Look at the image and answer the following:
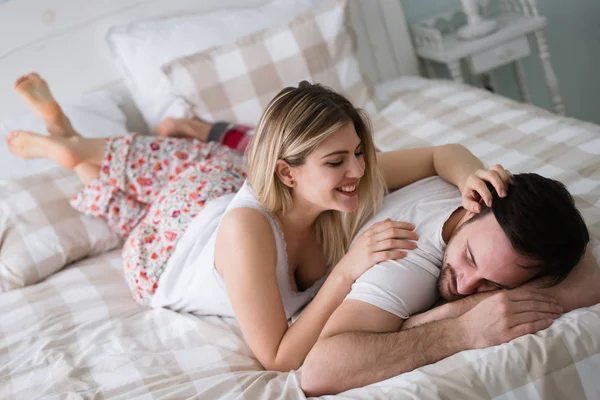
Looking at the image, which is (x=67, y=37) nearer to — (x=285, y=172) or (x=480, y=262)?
(x=285, y=172)

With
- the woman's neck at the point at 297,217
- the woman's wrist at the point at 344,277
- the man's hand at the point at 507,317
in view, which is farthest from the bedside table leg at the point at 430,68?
the man's hand at the point at 507,317

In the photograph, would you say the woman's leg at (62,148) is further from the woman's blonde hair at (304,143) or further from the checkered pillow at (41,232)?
the woman's blonde hair at (304,143)

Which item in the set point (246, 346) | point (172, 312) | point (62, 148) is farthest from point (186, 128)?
point (246, 346)

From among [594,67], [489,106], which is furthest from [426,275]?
[594,67]

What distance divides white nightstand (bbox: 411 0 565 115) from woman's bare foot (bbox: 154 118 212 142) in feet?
3.28

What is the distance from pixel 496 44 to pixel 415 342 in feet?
5.92

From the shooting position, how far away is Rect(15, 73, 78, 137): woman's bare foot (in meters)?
2.14

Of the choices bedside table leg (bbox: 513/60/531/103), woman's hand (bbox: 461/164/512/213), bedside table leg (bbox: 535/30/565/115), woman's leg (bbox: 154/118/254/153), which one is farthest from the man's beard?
bedside table leg (bbox: 513/60/531/103)

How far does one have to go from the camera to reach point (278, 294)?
136cm

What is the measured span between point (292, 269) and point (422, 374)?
21.4 inches

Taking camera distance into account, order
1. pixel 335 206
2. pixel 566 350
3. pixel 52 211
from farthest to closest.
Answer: pixel 52 211 → pixel 335 206 → pixel 566 350

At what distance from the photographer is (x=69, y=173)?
2.22 meters

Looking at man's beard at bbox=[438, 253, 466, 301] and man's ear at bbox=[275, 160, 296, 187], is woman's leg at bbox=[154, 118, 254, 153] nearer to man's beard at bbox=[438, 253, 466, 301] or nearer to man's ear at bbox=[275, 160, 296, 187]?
man's ear at bbox=[275, 160, 296, 187]

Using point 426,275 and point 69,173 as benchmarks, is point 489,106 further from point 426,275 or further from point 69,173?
point 69,173
